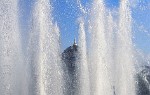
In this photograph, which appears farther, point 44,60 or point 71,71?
point 71,71

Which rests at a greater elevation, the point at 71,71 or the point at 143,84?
the point at 71,71

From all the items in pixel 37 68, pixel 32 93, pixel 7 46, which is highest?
pixel 7 46

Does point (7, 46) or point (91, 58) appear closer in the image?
point (7, 46)

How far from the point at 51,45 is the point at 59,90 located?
3.77 meters

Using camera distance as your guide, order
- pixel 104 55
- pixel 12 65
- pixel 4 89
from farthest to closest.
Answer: pixel 104 55
pixel 12 65
pixel 4 89

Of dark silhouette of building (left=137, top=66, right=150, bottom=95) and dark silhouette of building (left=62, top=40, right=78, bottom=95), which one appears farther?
dark silhouette of building (left=137, top=66, right=150, bottom=95)

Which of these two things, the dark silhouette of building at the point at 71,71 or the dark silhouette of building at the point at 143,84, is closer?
the dark silhouette of building at the point at 71,71

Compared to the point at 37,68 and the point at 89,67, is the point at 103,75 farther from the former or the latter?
the point at 37,68

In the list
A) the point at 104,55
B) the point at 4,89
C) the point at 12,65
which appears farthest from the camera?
the point at 104,55

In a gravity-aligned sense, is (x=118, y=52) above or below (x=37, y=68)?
above

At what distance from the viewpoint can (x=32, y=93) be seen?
31.4 metres

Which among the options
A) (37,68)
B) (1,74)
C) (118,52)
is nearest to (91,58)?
(118,52)

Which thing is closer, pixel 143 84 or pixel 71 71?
pixel 143 84

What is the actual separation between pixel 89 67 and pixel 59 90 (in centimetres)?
449
